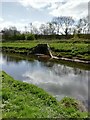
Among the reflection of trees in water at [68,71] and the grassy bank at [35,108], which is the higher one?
the grassy bank at [35,108]

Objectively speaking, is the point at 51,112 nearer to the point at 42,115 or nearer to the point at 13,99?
the point at 42,115

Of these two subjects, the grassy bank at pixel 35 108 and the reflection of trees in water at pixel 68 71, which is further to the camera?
the reflection of trees in water at pixel 68 71

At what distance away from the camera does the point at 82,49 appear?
46.1 metres

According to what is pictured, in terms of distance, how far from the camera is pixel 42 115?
970 cm

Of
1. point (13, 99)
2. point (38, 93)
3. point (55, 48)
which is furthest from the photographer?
point (55, 48)

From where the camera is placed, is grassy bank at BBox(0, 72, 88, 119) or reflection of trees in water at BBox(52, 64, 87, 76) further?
reflection of trees in water at BBox(52, 64, 87, 76)

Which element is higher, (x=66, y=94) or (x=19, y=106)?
(x=19, y=106)

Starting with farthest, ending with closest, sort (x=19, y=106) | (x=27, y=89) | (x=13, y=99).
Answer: (x=27, y=89)
(x=13, y=99)
(x=19, y=106)

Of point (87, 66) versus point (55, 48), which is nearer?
point (87, 66)

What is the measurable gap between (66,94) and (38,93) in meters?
4.00

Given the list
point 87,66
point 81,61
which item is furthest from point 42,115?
point 81,61

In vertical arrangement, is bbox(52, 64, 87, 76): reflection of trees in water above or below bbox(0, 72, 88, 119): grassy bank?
below

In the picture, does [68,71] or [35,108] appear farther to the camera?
[68,71]

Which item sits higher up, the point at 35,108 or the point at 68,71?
the point at 35,108
